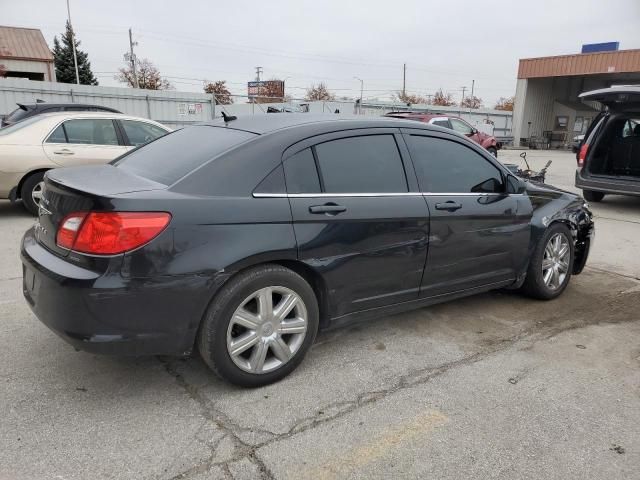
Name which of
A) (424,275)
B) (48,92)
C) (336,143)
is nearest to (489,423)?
(424,275)

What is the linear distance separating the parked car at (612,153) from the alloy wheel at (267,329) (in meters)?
8.57

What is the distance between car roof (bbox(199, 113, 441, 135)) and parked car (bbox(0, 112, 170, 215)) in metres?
3.77

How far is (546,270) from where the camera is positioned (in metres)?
4.55

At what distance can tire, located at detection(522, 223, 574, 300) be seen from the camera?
441 cm

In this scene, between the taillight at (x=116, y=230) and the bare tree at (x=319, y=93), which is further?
the bare tree at (x=319, y=93)

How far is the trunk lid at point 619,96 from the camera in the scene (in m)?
8.30

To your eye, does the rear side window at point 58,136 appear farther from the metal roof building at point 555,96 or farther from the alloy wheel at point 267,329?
the metal roof building at point 555,96

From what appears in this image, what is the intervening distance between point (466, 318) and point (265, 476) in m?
2.43

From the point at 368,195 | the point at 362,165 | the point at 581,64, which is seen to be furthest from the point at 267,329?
the point at 581,64

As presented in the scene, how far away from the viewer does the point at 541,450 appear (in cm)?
252

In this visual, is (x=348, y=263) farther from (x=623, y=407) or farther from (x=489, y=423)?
(x=623, y=407)

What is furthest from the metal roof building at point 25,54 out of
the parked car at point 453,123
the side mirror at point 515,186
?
the side mirror at point 515,186

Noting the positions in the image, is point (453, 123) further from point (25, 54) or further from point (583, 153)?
point (25, 54)

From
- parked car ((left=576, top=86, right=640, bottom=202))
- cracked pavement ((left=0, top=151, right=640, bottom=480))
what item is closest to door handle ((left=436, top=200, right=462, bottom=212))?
cracked pavement ((left=0, top=151, right=640, bottom=480))
